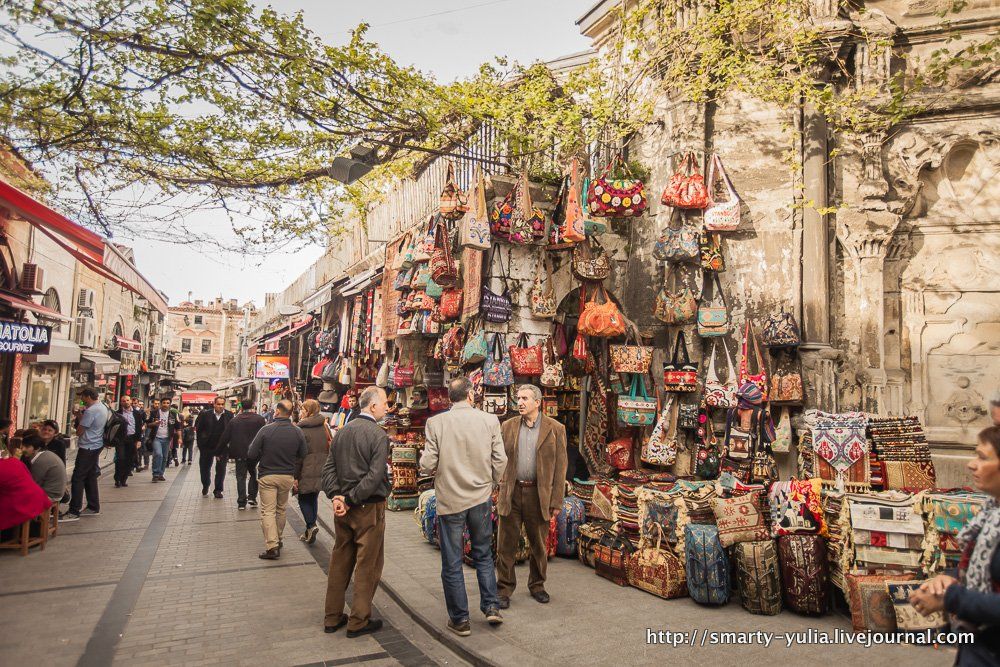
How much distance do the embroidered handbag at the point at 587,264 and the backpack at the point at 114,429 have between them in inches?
357

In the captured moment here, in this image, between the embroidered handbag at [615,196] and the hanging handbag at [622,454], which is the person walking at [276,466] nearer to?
the hanging handbag at [622,454]

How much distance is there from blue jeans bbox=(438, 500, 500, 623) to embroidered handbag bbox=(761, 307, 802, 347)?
13.8 feet

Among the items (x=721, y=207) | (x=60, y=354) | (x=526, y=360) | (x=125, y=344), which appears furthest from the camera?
(x=125, y=344)

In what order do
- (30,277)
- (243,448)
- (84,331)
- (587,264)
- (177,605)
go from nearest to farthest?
(177,605) → (587,264) → (243,448) → (30,277) → (84,331)

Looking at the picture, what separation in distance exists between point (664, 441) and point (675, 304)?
172 cm

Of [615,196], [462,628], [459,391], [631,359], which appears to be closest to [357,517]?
[462,628]

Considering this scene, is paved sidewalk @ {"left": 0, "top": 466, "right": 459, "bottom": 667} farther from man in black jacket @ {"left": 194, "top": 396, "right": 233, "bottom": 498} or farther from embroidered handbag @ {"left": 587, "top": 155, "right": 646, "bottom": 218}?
embroidered handbag @ {"left": 587, "top": 155, "right": 646, "bottom": 218}

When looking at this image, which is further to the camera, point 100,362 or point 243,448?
point 100,362

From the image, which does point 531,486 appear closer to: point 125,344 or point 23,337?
point 23,337

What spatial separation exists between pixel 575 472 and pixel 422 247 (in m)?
4.02

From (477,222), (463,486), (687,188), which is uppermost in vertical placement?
(687,188)

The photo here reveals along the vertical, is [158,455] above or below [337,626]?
above

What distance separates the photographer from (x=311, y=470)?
7684 mm

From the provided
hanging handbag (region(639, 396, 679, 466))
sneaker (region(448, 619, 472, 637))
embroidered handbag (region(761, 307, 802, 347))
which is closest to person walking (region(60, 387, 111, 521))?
sneaker (region(448, 619, 472, 637))
